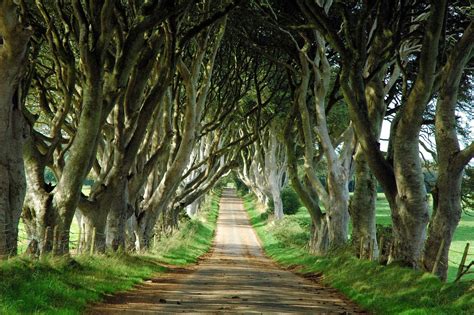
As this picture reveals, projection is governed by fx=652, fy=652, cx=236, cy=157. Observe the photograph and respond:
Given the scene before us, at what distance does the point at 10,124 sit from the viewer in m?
10.9

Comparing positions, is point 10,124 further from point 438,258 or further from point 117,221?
point 438,258

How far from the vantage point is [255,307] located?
35.6 ft

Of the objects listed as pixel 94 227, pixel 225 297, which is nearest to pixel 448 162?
pixel 225 297

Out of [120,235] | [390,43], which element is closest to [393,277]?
[390,43]

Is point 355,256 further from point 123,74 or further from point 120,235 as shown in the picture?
point 123,74

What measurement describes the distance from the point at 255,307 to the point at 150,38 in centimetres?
876

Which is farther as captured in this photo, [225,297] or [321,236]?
[321,236]

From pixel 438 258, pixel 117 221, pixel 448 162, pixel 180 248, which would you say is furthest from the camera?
pixel 180 248

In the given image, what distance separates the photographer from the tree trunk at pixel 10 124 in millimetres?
10273

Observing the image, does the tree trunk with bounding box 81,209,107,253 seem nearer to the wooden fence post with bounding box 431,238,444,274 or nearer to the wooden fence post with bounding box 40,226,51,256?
the wooden fence post with bounding box 40,226,51,256

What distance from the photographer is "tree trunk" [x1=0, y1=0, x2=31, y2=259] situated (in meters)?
10.3

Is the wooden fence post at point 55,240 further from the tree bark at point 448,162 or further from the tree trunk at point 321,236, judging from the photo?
the tree trunk at point 321,236

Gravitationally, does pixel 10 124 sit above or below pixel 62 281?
above

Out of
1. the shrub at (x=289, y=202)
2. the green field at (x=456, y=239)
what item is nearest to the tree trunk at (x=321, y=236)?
the green field at (x=456, y=239)
